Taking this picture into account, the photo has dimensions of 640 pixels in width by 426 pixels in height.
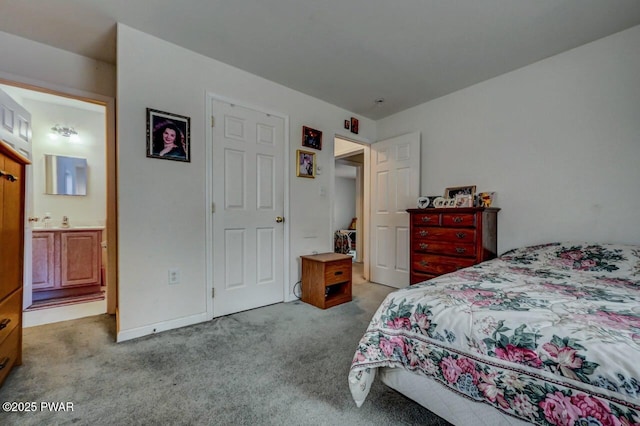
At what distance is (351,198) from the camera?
8031 mm

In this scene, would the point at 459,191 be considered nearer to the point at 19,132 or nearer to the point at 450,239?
the point at 450,239

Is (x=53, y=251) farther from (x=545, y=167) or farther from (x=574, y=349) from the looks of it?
(x=545, y=167)

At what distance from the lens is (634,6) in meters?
1.83

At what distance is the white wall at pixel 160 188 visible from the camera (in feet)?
6.74

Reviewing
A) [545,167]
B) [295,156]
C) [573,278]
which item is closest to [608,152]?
[545,167]

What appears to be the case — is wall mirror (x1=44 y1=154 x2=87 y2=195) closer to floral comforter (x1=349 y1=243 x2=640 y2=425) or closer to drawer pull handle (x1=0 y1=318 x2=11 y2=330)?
drawer pull handle (x1=0 y1=318 x2=11 y2=330)

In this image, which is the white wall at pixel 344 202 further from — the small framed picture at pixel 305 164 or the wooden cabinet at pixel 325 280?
the wooden cabinet at pixel 325 280

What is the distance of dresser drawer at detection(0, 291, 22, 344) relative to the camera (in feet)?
4.67

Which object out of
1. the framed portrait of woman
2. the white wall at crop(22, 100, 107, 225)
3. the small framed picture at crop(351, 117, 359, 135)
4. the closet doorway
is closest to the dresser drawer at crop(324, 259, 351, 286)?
the closet doorway

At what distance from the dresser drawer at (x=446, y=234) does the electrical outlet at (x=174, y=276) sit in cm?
232

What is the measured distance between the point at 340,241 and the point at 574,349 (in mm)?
5818

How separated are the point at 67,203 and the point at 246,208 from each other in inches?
110

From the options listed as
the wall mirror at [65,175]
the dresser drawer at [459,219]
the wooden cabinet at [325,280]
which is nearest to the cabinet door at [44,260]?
the wall mirror at [65,175]

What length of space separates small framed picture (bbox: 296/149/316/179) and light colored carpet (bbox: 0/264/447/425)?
165cm
